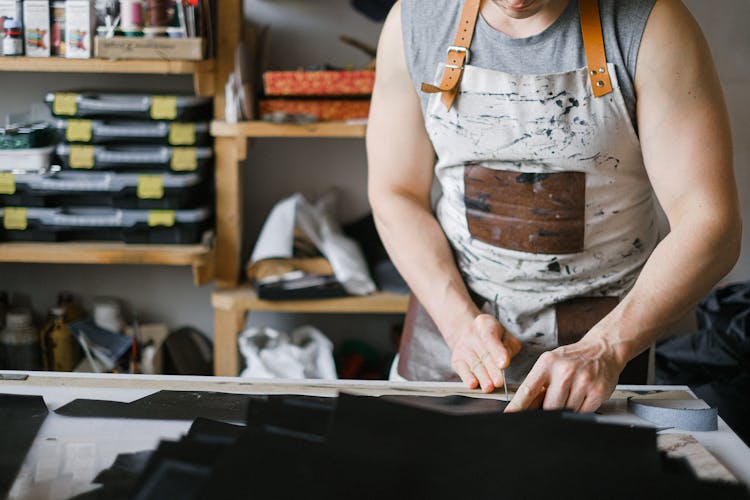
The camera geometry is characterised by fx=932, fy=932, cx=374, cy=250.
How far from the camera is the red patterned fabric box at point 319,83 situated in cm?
234

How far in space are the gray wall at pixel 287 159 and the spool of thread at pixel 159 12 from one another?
15.1 inches

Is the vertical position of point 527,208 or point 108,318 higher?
point 527,208

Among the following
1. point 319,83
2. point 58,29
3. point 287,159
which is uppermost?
point 58,29

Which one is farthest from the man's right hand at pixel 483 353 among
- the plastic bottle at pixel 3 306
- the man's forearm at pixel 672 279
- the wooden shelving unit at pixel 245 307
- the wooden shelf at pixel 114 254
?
the plastic bottle at pixel 3 306

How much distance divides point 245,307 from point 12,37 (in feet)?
2.93

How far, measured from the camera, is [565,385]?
1089mm

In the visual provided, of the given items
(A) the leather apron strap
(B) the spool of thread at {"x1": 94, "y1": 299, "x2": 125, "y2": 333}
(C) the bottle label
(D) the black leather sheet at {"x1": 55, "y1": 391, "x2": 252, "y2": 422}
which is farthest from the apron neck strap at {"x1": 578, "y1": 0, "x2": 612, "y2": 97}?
(B) the spool of thread at {"x1": 94, "y1": 299, "x2": 125, "y2": 333}

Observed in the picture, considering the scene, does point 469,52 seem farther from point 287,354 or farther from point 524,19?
point 287,354

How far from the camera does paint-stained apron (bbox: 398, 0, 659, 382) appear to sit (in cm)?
138

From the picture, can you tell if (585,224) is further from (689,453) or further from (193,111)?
(193,111)

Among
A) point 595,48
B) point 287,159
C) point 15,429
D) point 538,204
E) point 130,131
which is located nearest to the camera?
point 15,429

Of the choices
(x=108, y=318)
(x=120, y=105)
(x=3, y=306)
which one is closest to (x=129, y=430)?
(x=120, y=105)

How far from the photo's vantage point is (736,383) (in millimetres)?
2221

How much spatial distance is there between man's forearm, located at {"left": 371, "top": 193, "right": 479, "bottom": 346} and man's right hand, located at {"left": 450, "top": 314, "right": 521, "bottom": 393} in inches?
3.5
